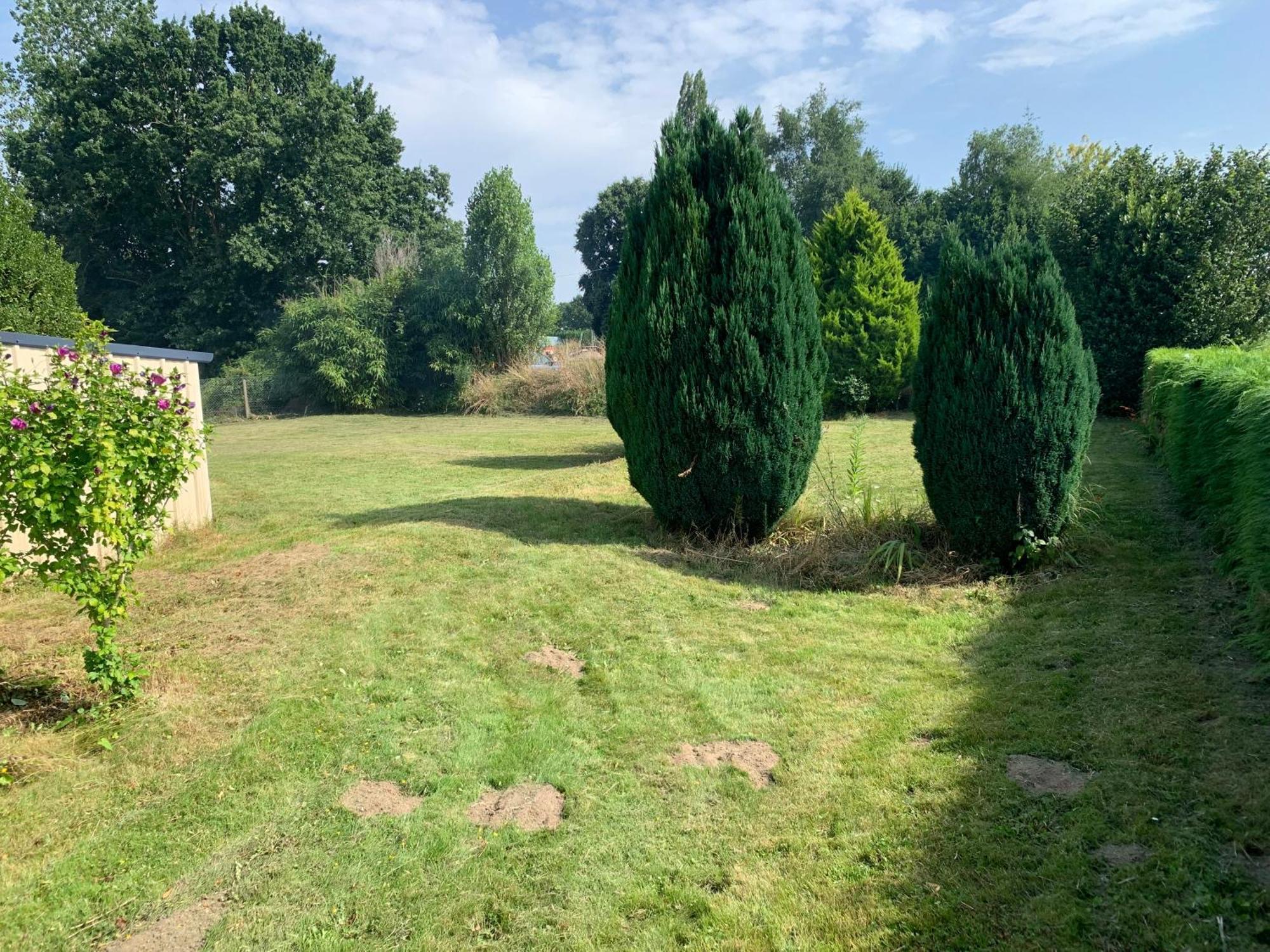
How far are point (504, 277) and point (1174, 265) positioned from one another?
19.2m

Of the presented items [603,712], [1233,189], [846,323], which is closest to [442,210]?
[846,323]

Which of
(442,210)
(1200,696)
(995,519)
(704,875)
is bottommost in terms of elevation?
(704,875)

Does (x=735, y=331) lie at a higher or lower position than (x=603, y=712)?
higher

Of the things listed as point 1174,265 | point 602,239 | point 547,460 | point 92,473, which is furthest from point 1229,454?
point 602,239

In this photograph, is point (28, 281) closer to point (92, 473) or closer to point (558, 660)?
point (92, 473)

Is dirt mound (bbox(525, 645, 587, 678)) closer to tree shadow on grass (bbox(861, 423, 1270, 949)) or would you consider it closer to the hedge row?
tree shadow on grass (bbox(861, 423, 1270, 949))

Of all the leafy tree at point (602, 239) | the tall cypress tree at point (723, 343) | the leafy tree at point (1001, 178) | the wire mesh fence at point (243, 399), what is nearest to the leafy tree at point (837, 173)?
the leafy tree at point (1001, 178)

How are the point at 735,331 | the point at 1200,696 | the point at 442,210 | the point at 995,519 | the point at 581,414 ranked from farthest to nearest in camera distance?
the point at 442,210 < the point at 581,414 < the point at 735,331 < the point at 995,519 < the point at 1200,696

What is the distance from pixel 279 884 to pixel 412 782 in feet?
2.34

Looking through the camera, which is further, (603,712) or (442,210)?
(442,210)

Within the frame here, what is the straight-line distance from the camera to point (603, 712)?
4.01 metres

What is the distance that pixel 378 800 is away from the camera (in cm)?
321

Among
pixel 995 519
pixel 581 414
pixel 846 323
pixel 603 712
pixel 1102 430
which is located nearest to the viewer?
pixel 603 712

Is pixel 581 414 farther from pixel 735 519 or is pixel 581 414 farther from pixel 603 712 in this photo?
pixel 603 712
